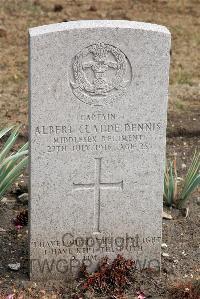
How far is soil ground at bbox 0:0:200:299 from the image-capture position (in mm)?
5445

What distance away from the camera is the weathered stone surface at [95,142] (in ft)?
15.9

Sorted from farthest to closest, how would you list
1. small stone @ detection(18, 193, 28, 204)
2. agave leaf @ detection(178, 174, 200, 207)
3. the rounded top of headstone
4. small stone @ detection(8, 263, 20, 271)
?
small stone @ detection(18, 193, 28, 204) → agave leaf @ detection(178, 174, 200, 207) → small stone @ detection(8, 263, 20, 271) → the rounded top of headstone

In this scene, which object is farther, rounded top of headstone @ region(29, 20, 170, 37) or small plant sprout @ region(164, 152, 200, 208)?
small plant sprout @ region(164, 152, 200, 208)

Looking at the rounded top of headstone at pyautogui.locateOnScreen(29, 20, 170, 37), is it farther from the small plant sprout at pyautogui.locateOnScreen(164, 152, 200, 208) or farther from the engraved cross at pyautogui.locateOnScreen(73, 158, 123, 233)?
the small plant sprout at pyautogui.locateOnScreen(164, 152, 200, 208)

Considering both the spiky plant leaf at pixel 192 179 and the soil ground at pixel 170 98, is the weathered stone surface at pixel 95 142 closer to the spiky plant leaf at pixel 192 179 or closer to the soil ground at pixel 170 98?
the soil ground at pixel 170 98

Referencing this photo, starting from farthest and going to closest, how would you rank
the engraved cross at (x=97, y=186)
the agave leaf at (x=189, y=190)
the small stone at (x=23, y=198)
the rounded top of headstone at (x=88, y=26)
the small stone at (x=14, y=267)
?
the small stone at (x=23, y=198) < the agave leaf at (x=189, y=190) < the small stone at (x=14, y=267) < the engraved cross at (x=97, y=186) < the rounded top of headstone at (x=88, y=26)

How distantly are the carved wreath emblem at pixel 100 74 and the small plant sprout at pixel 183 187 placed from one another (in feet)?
4.12

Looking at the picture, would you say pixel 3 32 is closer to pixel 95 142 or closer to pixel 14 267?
pixel 14 267

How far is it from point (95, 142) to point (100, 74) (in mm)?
416

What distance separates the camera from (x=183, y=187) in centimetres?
627

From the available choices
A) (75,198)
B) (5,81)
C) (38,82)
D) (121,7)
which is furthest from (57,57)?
(121,7)

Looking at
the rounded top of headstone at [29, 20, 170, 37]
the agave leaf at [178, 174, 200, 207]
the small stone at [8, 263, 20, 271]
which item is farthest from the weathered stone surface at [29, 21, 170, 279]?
the agave leaf at [178, 174, 200, 207]

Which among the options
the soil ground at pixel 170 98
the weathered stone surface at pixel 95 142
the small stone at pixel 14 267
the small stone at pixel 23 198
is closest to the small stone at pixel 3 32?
the soil ground at pixel 170 98

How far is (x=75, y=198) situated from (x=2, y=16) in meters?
6.84
